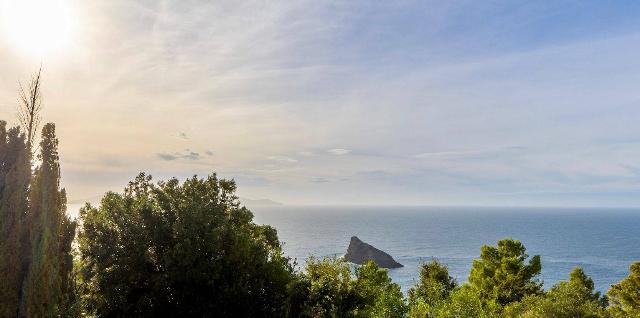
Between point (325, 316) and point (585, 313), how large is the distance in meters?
22.2

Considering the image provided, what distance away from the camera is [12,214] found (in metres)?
13.9

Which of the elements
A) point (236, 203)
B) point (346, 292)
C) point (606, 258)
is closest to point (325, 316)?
point (346, 292)

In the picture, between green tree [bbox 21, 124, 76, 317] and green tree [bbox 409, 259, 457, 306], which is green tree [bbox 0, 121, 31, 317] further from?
green tree [bbox 409, 259, 457, 306]

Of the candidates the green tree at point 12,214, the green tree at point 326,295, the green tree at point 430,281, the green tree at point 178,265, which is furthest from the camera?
the green tree at point 430,281

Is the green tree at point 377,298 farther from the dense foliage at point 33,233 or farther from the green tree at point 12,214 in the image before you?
the green tree at point 12,214

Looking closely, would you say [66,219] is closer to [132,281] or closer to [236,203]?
[132,281]

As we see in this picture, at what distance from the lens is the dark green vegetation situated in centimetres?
1367

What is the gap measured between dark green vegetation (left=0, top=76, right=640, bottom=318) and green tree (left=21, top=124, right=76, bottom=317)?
0.03 meters

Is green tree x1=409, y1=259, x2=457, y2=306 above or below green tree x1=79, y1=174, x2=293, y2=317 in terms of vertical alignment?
below

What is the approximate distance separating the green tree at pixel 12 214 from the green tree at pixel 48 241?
264 mm

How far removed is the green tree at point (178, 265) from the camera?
1906 centimetres

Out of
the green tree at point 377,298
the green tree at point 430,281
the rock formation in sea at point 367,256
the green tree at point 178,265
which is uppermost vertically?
the green tree at point 178,265

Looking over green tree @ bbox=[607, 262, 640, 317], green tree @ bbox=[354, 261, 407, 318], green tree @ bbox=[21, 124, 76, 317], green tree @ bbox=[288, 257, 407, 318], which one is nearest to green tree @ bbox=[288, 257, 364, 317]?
green tree @ bbox=[288, 257, 407, 318]

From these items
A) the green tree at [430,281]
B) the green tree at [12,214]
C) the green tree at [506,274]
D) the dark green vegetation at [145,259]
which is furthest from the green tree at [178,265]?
the green tree at [506,274]
